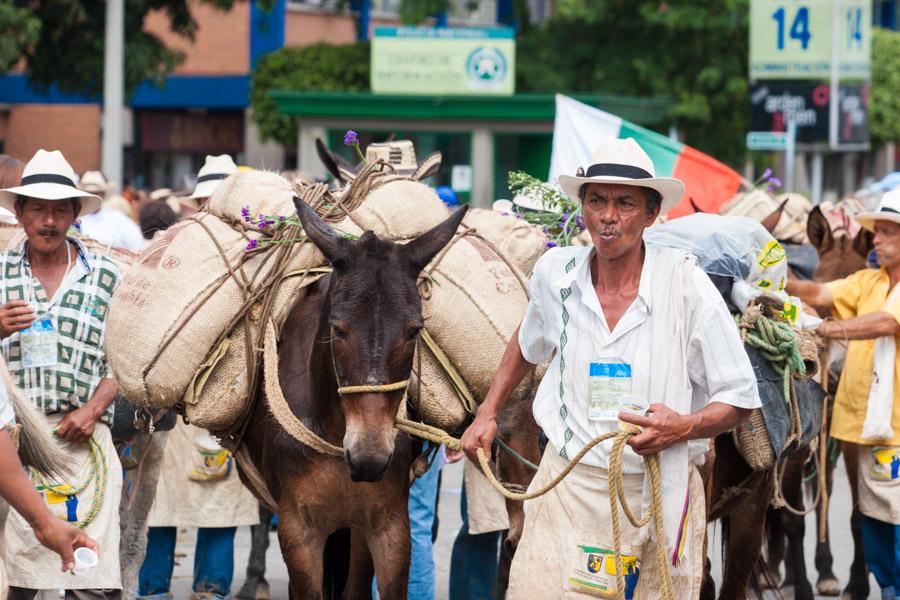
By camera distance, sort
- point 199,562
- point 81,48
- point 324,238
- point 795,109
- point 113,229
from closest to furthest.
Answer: point 324,238 < point 199,562 < point 113,229 < point 795,109 < point 81,48

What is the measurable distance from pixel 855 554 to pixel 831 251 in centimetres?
181

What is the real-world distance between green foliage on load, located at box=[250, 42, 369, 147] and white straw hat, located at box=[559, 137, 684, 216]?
21894 millimetres

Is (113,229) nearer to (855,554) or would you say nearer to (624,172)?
(855,554)

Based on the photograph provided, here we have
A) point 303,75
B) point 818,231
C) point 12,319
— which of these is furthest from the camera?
point 303,75

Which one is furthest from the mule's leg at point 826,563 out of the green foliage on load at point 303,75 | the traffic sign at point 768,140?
the green foliage on load at point 303,75

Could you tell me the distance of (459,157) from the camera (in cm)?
2456

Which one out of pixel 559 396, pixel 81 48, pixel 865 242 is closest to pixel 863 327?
pixel 865 242

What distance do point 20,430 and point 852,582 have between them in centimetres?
531

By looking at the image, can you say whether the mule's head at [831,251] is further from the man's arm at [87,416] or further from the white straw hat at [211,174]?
the man's arm at [87,416]

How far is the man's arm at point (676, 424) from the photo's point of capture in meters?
4.61

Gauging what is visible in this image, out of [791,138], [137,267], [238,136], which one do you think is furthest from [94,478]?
[238,136]

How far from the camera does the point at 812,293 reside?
793 cm

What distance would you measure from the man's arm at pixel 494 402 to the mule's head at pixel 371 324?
0.28 metres

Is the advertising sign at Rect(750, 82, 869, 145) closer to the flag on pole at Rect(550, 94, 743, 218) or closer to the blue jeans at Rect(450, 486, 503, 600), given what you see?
the flag on pole at Rect(550, 94, 743, 218)
